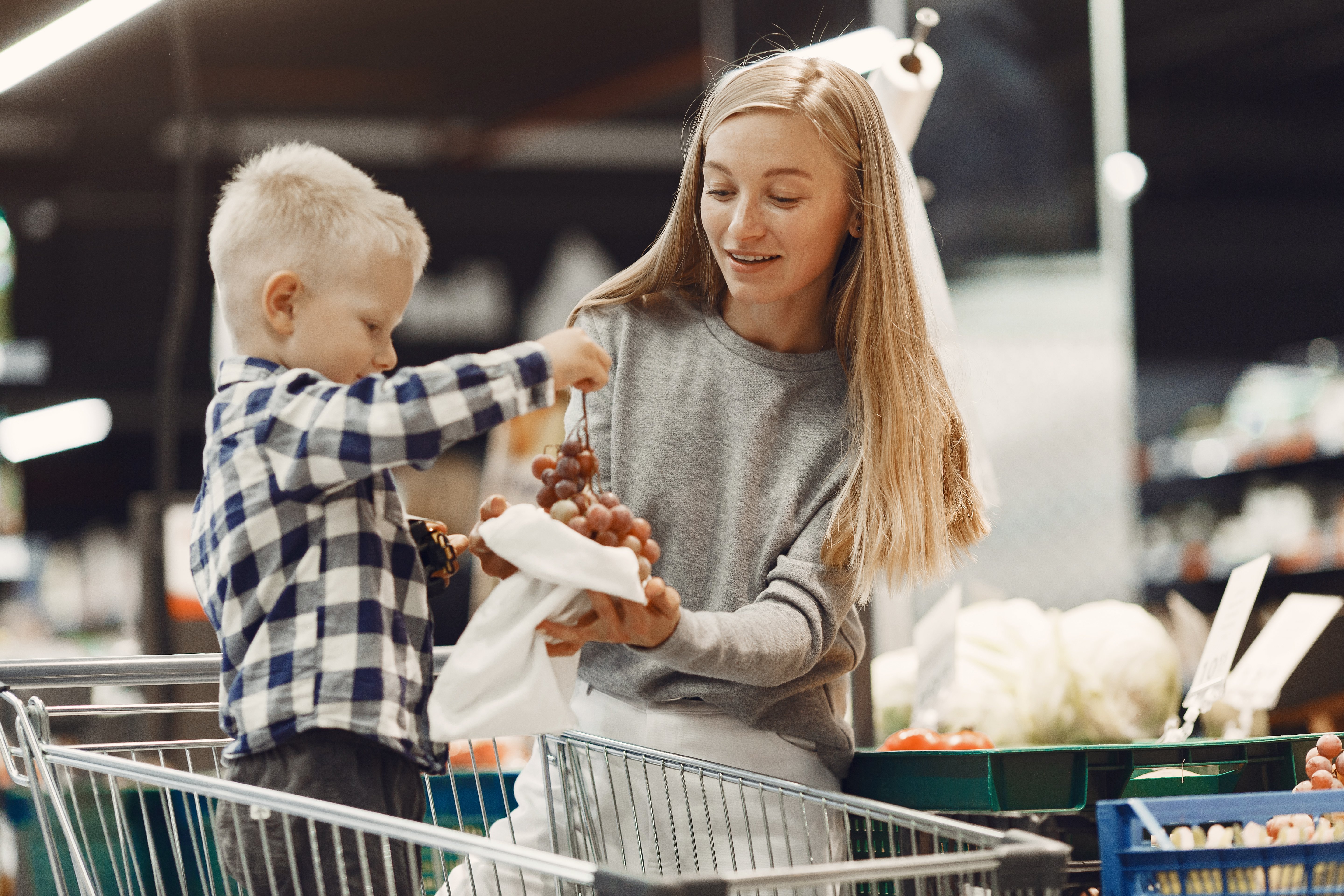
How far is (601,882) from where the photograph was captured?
92 centimetres

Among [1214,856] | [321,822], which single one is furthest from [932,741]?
Result: [321,822]

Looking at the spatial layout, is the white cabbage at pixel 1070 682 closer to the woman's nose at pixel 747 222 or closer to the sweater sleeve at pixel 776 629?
the sweater sleeve at pixel 776 629

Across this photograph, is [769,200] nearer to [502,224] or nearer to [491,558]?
[491,558]

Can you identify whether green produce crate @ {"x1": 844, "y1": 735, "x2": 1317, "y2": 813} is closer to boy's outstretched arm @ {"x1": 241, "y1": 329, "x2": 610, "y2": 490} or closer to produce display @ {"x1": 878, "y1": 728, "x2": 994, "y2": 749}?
produce display @ {"x1": 878, "y1": 728, "x2": 994, "y2": 749}

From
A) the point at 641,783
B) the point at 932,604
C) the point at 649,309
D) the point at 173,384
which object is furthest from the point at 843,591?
the point at 173,384

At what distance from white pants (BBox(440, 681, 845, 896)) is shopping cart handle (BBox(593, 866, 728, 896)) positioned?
0.47 meters

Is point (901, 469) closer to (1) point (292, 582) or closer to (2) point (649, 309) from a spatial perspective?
(2) point (649, 309)

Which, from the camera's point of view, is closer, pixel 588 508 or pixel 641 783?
pixel 588 508

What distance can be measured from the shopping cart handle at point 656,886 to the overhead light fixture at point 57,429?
5.25 m

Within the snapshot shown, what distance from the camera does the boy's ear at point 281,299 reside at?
1.19 metres

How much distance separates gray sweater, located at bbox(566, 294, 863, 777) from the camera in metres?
1.46

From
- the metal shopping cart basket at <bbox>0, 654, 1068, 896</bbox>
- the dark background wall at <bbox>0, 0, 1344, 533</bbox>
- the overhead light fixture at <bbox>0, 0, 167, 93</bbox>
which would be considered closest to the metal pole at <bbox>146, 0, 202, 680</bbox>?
the overhead light fixture at <bbox>0, 0, 167, 93</bbox>

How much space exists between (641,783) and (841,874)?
535mm

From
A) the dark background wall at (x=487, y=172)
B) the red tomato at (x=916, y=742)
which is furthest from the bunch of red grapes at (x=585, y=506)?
the dark background wall at (x=487, y=172)
